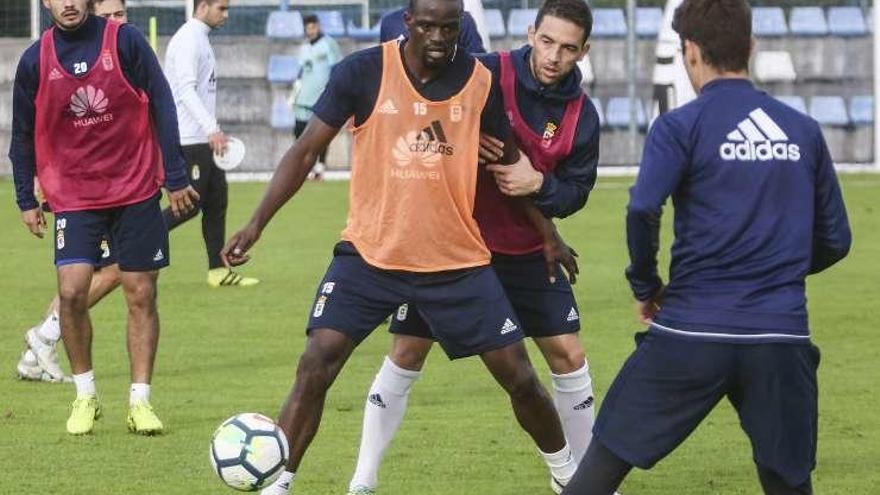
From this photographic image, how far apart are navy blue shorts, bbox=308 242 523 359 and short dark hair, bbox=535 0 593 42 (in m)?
1.02

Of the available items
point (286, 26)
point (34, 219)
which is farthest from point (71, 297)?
point (286, 26)

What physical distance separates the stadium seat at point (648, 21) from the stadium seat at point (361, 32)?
13.1 ft

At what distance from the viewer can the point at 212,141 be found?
14680 mm

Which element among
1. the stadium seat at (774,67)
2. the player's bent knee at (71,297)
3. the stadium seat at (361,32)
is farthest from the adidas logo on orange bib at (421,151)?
the stadium seat at (774,67)

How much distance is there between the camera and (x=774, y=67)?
2892cm

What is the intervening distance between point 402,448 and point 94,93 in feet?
7.24

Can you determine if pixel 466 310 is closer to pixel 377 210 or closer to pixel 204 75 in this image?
pixel 377 210

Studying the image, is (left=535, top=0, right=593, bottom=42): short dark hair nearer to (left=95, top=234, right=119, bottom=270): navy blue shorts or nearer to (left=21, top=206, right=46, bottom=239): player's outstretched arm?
(left=95, top=234, right=119, bottom=270): navy blue shorts

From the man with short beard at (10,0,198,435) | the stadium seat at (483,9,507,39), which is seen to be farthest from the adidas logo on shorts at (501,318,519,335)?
the stadium seat at (483,9,507,39)

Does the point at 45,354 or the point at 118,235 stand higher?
the point at 118,235

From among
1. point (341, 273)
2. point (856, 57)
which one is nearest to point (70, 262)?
point (341, 273)

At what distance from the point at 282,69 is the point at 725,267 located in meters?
23.7

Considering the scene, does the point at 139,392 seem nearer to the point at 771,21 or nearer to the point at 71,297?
the point at 71,297

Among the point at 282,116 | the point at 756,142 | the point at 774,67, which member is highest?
the point at 756,142
